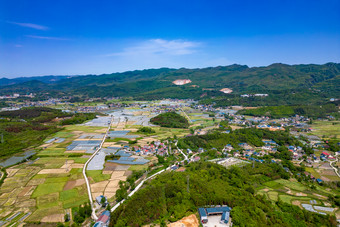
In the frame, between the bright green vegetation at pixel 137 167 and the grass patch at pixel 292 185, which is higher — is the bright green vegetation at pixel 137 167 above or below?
above

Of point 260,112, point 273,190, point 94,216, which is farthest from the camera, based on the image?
point 260,112

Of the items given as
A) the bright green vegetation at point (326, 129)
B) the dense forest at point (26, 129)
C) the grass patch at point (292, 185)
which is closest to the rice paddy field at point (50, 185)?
the grass patch at point (292, 185)

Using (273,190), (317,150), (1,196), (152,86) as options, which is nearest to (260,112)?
(317,150)

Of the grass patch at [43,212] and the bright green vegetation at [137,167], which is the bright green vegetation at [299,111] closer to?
the bright green vegetation at [137,167]

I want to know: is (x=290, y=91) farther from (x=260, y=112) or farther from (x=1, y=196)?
(x=1, y=196)

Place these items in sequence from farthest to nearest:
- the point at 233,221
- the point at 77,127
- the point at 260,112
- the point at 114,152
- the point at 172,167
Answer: the point at 260,112 → the point at 77,127 → the point at 114,152 → the point at 172,167 → the point at 233,221

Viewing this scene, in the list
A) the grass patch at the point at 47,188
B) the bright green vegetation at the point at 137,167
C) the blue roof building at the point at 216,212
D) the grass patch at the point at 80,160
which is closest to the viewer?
the blue roof building at the point at 216,212
